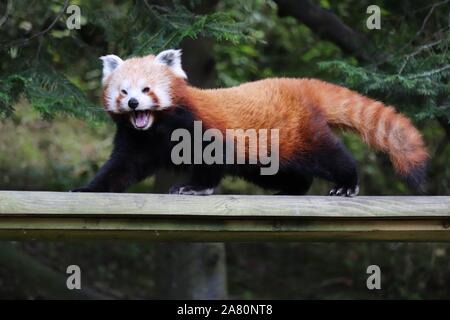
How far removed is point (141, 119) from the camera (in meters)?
3.47

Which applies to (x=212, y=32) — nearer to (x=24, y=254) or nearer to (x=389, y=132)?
(x=389, y=132)

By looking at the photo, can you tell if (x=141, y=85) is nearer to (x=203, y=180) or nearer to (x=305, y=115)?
(x=203, y=180)

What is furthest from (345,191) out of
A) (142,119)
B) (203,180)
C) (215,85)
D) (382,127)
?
(215,85)

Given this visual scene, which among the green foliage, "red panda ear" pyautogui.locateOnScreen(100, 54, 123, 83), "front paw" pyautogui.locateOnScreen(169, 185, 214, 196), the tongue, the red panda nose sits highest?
the green foliage

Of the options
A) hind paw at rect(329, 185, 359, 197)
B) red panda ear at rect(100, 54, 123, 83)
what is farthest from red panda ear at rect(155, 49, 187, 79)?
hind paw at rect(329, 185, 359, 197)

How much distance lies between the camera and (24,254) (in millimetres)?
6012

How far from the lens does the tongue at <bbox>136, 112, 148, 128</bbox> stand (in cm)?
347

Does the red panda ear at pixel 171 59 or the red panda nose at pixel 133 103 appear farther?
the red panda ear at pixel 171 59

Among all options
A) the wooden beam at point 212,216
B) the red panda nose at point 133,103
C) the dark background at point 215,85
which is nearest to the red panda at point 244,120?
the red panda nose at point 133,103

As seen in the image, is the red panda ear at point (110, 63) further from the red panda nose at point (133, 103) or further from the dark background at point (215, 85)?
the dark background at point (215, 85)

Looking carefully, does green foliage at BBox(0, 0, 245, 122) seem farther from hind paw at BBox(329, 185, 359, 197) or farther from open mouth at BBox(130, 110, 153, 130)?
hind paw at BBox(329, 185, 359, 197)

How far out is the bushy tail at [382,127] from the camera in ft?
12.0

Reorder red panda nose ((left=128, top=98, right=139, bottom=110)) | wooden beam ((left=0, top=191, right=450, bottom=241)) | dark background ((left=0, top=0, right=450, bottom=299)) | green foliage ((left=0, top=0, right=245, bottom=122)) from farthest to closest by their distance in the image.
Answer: dark background ((left=0, top=0, right=450, bottom=299))
green foliage ((left=0, top=0, right=245, bottom=122))
red panda nose ((left=128, top=98, right=139, bottom=110))
wooden beam ((left=0, top=191, right=450, bottom=241))

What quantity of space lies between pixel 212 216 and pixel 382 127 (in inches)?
39.5
